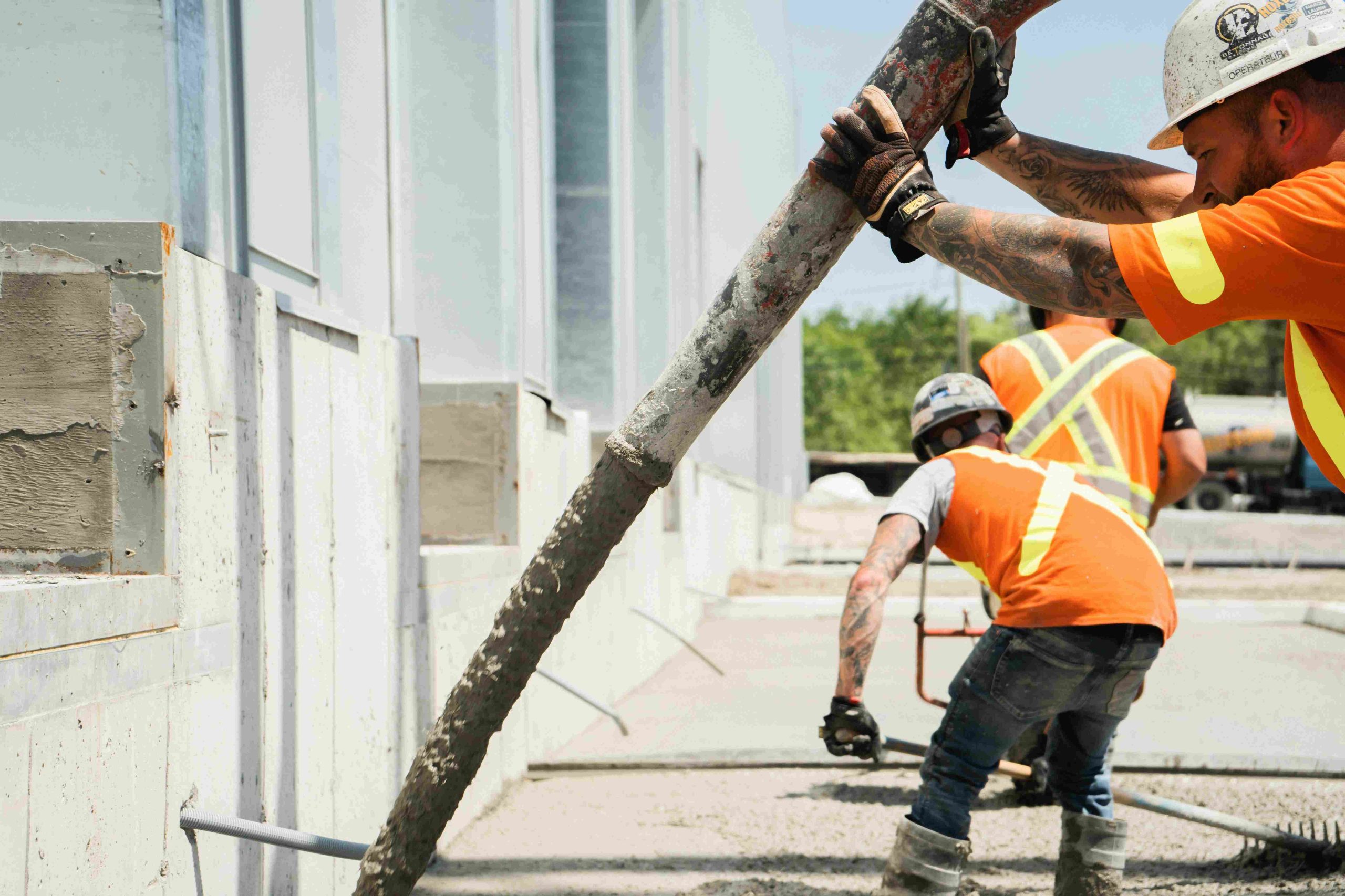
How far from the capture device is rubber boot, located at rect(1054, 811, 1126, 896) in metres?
3.48

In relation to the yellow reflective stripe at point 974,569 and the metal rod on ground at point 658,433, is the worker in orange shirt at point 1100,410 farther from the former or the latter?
the metal rod on ground at point 658,433

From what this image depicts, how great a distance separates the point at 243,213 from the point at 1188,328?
2154 mm

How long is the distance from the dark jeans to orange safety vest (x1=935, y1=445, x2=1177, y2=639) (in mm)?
49

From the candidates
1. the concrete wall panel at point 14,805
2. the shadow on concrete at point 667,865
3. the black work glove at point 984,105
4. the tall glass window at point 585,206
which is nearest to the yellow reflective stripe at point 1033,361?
the shadow on concrete at point 667,865

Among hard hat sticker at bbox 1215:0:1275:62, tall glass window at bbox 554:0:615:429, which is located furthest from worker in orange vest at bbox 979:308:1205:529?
tall glass window at bbox 554:0:615:429

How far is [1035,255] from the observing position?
2.13 meters

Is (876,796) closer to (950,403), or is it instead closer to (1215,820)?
(1215,820)

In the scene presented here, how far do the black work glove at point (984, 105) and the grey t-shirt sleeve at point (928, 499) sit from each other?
1.02 metres

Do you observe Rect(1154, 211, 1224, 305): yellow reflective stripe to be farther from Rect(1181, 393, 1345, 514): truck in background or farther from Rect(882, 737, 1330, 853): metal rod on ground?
Rect(1181, 393, 1345, 514): truck in background

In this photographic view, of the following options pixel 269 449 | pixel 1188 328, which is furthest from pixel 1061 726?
pixel 269 449

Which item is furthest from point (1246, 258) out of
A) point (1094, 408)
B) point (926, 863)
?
point (1094, 408)

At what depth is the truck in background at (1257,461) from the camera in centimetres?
3416

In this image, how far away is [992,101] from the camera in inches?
93.0

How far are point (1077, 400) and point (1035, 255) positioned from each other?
2.62 meters
